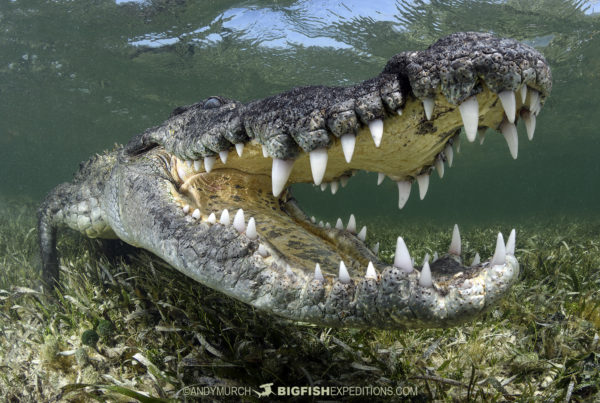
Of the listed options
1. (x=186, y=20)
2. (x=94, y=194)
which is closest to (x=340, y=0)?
(x=186, y=20)

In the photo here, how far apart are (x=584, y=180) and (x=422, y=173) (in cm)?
8050

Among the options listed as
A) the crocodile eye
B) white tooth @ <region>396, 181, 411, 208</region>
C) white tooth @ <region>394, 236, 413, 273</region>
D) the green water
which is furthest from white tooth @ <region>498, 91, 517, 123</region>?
the green water

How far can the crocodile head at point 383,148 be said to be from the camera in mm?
1322

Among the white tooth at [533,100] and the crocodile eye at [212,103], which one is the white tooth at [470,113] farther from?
the crocodile eye at [212,103]

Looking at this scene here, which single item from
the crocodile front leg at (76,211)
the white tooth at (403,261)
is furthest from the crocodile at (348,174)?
the crocodile front leg at (76,211)

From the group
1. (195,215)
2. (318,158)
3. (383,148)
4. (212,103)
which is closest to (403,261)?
(318,158)

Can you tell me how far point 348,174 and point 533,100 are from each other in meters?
1.28

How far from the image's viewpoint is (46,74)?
1647 cm

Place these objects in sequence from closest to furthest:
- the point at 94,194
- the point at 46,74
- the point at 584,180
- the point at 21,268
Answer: the point at 94,194, the point at 21,268, the point at 46,74, the point at 584,180

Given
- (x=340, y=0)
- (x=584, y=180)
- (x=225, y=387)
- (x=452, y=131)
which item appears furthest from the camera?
(x=584, y=180)

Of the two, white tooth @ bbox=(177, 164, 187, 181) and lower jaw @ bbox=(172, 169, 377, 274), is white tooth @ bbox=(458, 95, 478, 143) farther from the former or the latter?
white tooth @ bbox=(177, 164, 187, 181)

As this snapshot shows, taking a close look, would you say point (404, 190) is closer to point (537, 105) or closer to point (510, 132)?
point (510, 132)

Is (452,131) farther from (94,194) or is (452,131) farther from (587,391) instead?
(94,194)

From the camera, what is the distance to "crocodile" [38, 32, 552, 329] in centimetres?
135
